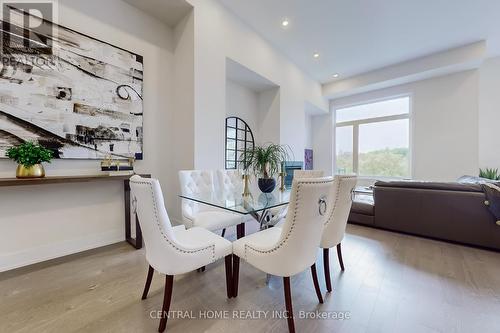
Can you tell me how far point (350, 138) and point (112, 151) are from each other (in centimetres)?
614

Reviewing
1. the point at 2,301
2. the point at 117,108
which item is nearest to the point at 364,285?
the point at 2,301

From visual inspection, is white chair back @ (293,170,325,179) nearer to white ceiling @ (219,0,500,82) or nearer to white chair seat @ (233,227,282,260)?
white chair seat @ (233,227,282,260)

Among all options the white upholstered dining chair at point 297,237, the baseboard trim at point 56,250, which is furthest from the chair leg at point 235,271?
the baseboard trim at point 56,250

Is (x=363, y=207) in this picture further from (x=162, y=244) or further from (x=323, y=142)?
(x=323, y=142)

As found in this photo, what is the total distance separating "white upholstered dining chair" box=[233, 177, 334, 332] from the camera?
1.13 metres

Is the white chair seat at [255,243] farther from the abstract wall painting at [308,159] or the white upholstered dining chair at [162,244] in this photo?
the abstract wall painting at [308,159]

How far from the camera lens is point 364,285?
1746mm

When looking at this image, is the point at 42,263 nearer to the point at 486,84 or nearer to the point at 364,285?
the point at 364,285

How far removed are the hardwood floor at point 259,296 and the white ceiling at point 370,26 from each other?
3.55 meters

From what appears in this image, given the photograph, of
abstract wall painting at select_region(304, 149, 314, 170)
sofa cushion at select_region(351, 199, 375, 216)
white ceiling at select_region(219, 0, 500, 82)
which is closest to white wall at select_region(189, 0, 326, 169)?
white ceiling at select_region(219, 0, 500, 82)

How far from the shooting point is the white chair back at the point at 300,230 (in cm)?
113

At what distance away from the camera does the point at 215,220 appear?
208 centimetres

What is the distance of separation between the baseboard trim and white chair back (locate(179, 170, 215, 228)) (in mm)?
1172

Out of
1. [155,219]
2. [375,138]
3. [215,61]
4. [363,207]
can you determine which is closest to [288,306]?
[155,219]
